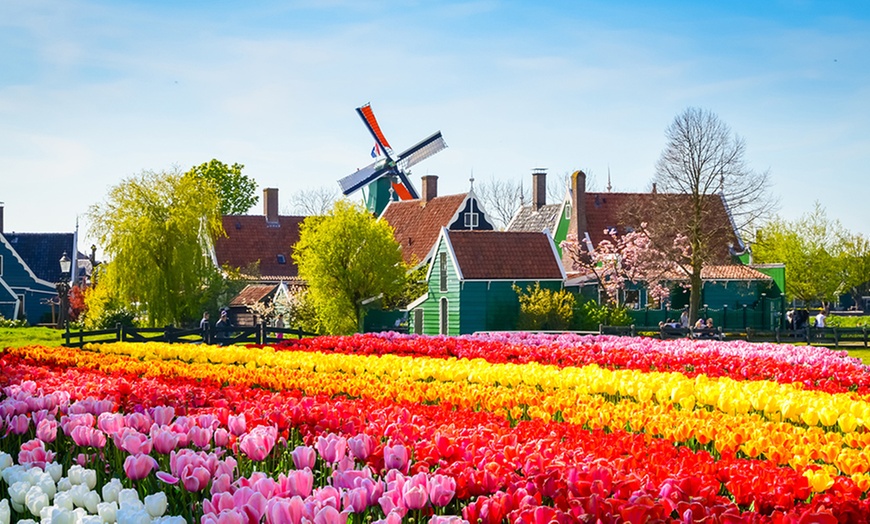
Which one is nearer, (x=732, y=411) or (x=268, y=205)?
(x=732, y=411)

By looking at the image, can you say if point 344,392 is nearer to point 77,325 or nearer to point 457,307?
point 457,307

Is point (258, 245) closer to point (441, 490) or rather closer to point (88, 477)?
point (88, 477)

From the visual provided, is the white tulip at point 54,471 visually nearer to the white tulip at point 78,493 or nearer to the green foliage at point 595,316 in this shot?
the white tulip at point 78,493

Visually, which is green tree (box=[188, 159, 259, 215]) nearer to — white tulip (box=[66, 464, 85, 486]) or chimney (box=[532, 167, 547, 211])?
Answer: chimney (box=[532, 167, 547, 211])

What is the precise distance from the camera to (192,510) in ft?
19.4

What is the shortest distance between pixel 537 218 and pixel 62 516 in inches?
2070

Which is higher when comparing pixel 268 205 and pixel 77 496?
pixel 268 205

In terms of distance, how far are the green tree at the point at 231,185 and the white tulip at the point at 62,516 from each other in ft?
216

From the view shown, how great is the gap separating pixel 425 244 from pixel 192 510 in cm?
4375

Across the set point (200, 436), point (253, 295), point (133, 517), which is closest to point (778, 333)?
point (253, 295)

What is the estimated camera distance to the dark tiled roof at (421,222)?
49.6 m

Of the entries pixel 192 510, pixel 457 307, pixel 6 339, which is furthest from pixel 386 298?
pixel 192 510

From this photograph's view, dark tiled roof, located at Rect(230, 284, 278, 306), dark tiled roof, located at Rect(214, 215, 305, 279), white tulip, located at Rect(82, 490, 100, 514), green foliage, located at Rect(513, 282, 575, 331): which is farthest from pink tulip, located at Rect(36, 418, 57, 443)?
dark tiled roof, located at Rect(214, 215, 305, 279)

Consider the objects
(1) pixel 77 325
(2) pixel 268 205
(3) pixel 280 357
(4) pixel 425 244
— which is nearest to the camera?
(3) pixel 280 357
